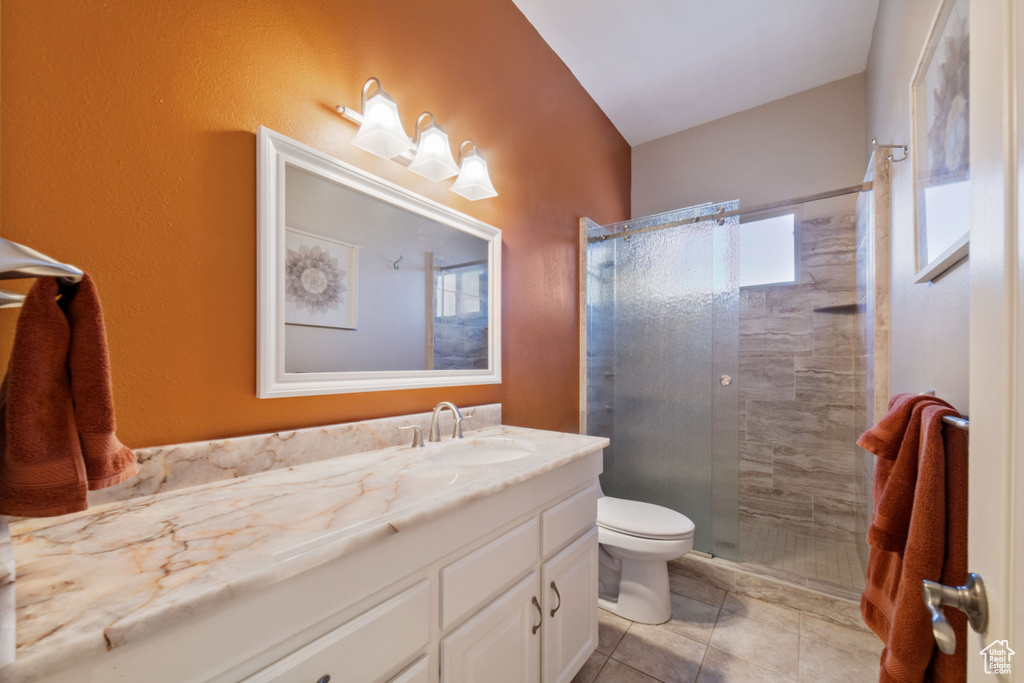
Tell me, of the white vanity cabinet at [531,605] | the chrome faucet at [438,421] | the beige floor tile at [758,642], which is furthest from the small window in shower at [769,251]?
the chrome faucet at [438,421]

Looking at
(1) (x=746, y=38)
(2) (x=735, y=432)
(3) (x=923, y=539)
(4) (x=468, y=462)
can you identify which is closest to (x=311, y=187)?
(4) (x=468, y=462)

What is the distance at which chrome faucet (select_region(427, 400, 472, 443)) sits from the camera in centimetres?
145

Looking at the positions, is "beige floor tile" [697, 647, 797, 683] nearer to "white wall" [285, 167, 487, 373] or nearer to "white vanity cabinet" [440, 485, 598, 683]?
"white vanity cabinet" [440, 485, 598, 683]

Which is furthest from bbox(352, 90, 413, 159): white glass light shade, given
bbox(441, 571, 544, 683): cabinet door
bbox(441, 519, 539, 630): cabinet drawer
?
bbox(441, 571, 544, 683): cabinet door

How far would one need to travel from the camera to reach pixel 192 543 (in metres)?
0.66

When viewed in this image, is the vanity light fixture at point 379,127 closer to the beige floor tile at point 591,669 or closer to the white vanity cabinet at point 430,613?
the white vanity cabinet at point 430,613

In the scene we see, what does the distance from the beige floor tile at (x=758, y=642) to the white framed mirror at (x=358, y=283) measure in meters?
1.46

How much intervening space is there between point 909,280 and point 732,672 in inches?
60.7

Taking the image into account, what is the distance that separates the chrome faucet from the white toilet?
33.6 inches

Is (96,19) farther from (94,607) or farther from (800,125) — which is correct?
(800,125)

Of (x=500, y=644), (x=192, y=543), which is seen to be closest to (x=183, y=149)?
(x=192, y=543)

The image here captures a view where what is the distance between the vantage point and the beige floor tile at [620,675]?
1504 mm

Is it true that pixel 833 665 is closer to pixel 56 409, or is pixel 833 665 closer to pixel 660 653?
pixel 660 653

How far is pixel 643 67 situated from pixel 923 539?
252 centimetres
